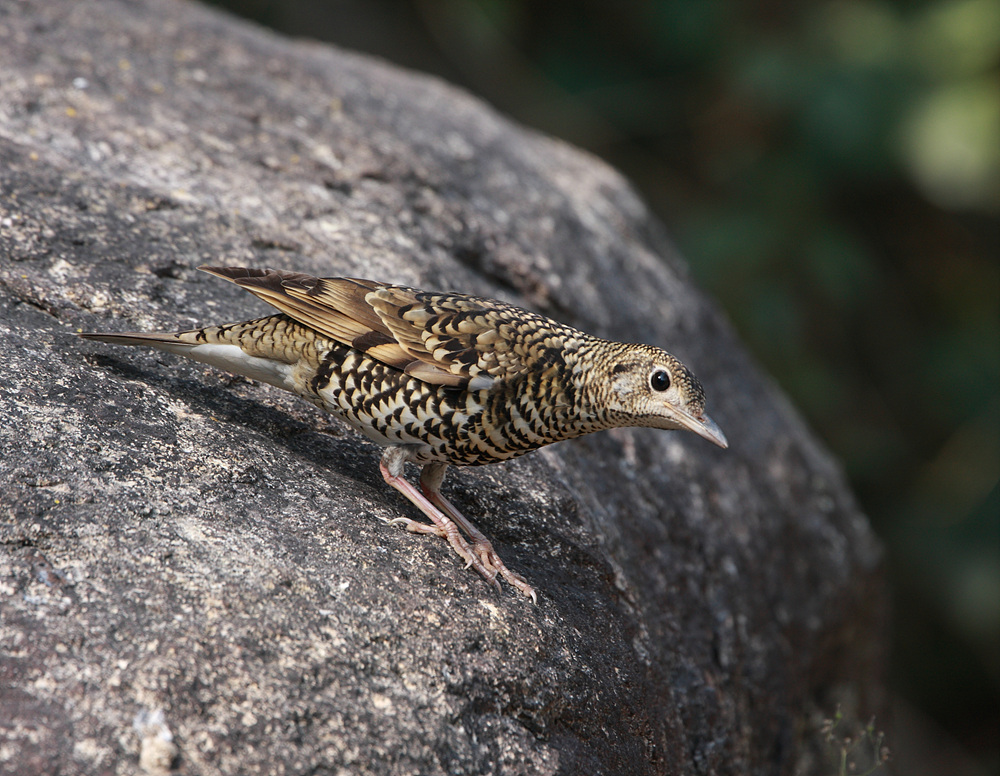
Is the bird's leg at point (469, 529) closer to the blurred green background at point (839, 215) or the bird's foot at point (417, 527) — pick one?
the bird's foot at point (417, 527)

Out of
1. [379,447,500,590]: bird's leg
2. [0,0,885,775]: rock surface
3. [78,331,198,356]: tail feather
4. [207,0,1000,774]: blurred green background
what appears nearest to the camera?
[0,0,885,775]: rock surface

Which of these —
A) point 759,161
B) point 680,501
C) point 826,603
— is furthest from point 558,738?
point 759,161

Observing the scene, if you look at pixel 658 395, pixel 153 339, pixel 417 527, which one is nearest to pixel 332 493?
pixel 417 527

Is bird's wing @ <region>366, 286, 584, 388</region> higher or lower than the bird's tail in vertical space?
higher

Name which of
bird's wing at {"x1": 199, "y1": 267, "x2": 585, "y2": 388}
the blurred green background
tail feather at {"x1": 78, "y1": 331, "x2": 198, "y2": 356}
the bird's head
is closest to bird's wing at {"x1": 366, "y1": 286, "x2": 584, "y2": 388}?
bird's wing at {"x1": 199, "y1": 267, "x2": 585, "y2": 388}

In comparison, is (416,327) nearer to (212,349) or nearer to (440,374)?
(440,374)

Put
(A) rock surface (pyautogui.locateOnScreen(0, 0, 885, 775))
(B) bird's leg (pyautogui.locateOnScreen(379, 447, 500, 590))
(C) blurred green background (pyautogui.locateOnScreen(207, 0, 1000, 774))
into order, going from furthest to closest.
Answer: (C) blurred green background (pyautogui.locateOnScreen(207, 0, 1000, 774)) → (B) bird's leg (pyautogui.locateOnScreen(379, 447, 500, 590)) → (A) rock surface (pyautogui.locateOnScreen(0, 0, 885, 775))

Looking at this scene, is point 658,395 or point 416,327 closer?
point 658,395

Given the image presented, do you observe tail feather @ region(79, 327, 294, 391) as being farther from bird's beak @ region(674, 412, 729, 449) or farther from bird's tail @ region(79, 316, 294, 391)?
bird's beak @ region(674, 412, 729, 449)

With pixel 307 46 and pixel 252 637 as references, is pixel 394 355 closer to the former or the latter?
pixel 252 637
